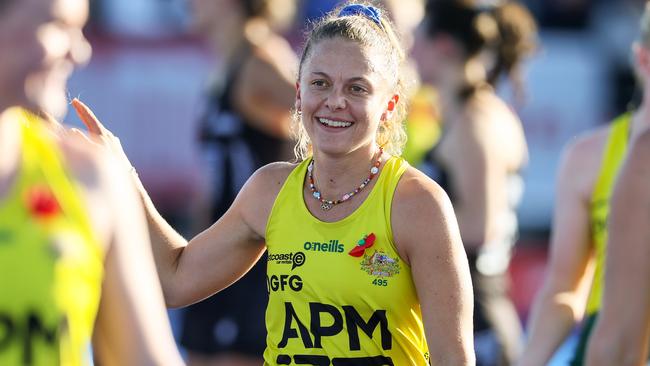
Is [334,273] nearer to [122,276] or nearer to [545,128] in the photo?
[122,276]

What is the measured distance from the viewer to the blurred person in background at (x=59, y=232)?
2.32m

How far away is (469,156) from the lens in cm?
663

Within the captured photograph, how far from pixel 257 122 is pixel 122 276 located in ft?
13.2

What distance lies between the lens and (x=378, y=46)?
3793 millimetres

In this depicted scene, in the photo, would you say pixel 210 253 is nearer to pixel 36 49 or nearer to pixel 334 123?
pixel 334 123

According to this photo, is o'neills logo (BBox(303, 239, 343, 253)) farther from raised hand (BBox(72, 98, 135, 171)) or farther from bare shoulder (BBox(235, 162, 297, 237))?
raised hand (BBox(72, 98, 135, 171))

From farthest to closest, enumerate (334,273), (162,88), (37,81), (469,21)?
(162,88) < (469,21) < (334,273) < (37,81)

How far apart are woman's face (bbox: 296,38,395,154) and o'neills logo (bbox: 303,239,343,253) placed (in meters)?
0.26

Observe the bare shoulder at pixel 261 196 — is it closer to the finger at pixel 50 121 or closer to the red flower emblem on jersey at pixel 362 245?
the red flower emblem on jersey at pixel 362 245

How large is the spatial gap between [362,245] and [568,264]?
1.22 meters

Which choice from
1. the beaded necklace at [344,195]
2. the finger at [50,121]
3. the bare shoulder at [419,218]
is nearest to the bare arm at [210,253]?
the beaded necklace at [344,195]

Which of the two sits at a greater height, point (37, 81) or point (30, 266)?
point (37, 81)

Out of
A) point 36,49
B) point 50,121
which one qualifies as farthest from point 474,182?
point 36,49

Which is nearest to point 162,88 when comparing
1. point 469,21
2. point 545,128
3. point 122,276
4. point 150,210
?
point 545,128
